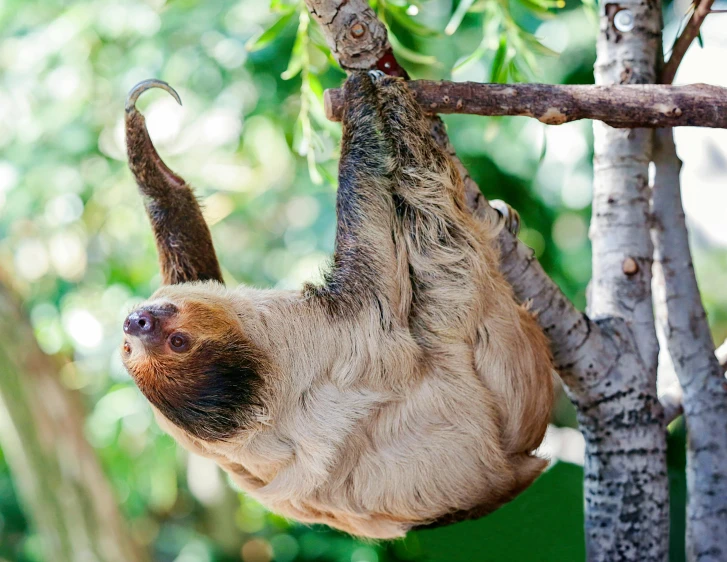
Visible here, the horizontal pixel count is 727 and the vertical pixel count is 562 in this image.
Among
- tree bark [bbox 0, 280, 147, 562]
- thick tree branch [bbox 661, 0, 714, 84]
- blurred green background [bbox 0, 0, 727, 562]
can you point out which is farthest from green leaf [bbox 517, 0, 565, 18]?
tree bark [bbox 0, 280, 147, 562]

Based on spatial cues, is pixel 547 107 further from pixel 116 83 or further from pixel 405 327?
pixel 116 83

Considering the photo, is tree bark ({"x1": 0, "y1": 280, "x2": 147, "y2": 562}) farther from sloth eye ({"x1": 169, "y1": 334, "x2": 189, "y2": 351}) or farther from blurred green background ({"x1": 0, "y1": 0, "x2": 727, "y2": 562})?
sloth eye ({"x1": 169, "y1": 334, "x2": 189, "y2": 351})

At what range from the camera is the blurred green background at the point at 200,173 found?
20.6 ft

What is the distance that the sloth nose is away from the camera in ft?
9.60

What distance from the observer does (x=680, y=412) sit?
11.8ft

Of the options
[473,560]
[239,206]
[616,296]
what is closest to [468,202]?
[616,296]

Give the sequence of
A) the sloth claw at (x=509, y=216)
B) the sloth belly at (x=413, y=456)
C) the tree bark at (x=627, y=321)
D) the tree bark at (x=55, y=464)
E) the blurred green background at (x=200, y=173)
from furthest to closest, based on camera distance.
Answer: the tree bark at (x=55, y=464), the blurred green background at (x=200, y=173), the sloth claw at (x=509, y=216), the tree bark at (x=627, y=321), the sloth belly at (x=413, y=456)

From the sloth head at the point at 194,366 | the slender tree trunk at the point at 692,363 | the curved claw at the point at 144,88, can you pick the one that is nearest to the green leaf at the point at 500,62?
the slender tree trunk at the point at 692,363

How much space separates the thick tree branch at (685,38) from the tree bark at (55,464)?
548cm

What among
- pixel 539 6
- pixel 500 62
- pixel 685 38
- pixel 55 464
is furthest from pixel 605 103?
pixel 55 464

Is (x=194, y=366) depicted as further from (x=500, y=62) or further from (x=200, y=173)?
(x=200, y=173)

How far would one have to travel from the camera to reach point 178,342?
2.94 m

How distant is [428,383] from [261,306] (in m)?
0.74

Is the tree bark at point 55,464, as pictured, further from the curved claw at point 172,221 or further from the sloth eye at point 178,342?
the sloth eye at point 178,342
